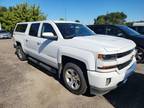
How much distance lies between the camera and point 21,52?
8648 mm

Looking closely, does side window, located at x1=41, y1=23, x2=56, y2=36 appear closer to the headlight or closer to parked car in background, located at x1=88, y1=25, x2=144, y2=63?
the headlight

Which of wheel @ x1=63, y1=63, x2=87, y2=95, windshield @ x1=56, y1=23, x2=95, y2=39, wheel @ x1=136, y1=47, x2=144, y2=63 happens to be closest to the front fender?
wheel @ x1=63, y1=63, x2=87, y2=95

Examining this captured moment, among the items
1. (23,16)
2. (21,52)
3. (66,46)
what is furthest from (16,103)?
(23,16)

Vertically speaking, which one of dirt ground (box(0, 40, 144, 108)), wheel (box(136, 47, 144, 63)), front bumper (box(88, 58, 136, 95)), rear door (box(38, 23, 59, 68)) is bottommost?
dirt ground (box(0, 40, 144, 108))

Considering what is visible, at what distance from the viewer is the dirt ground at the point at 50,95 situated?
174 inches

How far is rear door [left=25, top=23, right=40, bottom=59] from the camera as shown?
671cm

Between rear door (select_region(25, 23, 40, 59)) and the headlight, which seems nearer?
the headlight

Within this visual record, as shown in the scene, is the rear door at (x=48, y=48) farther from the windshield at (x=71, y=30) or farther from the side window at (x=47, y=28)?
the windshield at (x=71, y=30)

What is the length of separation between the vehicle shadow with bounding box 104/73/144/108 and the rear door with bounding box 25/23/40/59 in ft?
10.2

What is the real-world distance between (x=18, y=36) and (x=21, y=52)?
29.3 inches

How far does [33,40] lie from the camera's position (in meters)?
6.88

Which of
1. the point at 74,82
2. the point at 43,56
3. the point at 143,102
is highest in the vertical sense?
the point at 43,56

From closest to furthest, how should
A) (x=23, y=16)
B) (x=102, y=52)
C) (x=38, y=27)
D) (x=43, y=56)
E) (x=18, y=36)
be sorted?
(x=102, y=52) → (x=43, y=56) → (x=38, y=27) → (x=18, y=36) → (x=23, y=16)

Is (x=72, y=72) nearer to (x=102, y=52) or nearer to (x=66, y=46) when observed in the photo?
(x=66, y=46)
